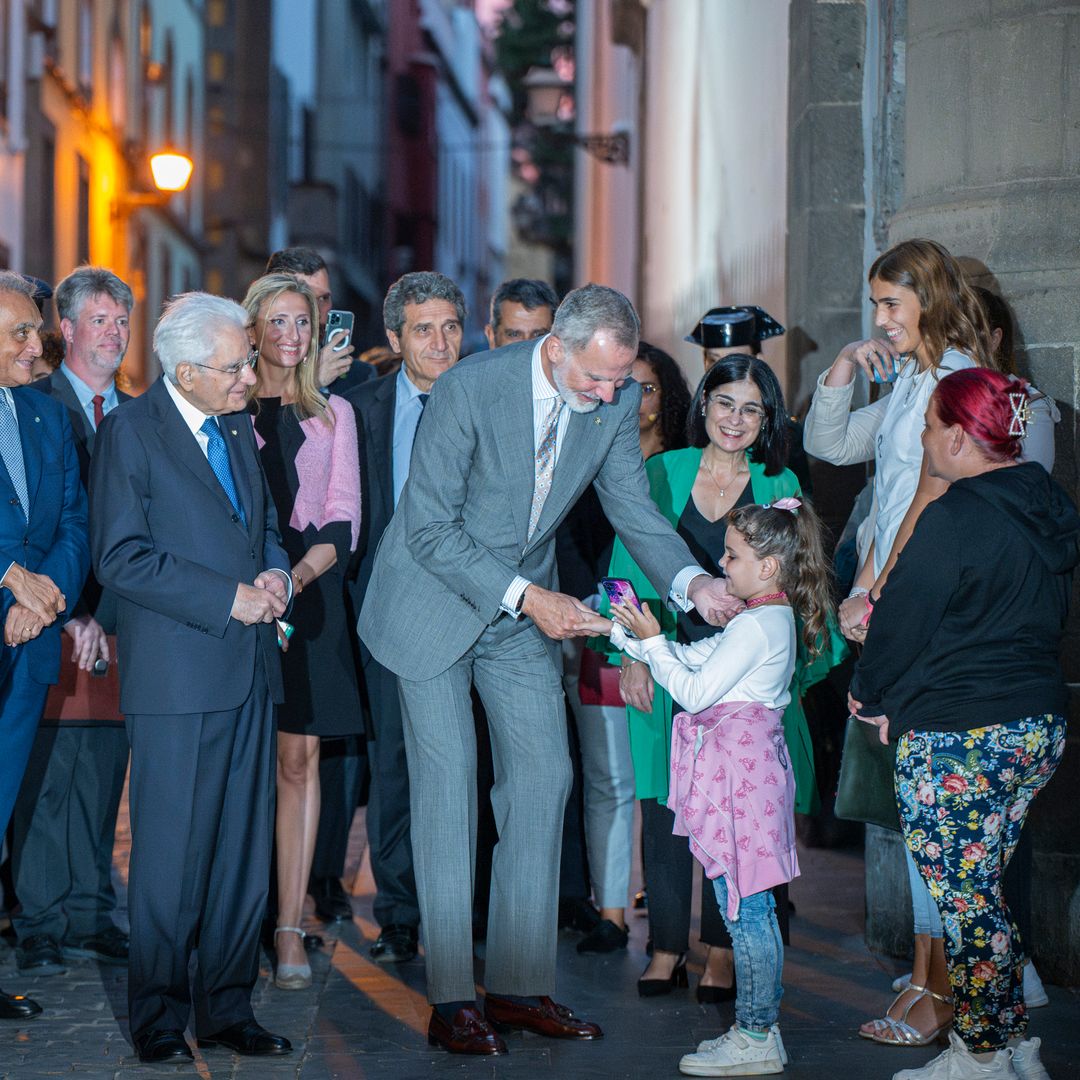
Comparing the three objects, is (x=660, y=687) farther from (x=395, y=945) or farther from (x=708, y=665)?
(x=395, y=945)

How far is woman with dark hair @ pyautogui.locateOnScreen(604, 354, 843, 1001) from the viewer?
5.66 metres

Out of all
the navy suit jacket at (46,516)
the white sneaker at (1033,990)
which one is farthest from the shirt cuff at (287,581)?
the white sneaker at (1033,990)

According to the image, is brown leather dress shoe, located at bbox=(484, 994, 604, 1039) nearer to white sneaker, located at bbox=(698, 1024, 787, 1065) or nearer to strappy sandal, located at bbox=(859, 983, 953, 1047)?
white sneaker, located at bbox=(698, 1024, 787, 1065)

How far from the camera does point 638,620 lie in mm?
4938

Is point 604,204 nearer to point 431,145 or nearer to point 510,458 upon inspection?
point 510,458

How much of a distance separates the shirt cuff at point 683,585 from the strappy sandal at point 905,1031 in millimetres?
1289

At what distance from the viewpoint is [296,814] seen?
5957 mm

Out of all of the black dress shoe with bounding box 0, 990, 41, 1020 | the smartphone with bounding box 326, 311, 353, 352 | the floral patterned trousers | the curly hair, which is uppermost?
the smartphone with bounding box 326, 311, 353, 352

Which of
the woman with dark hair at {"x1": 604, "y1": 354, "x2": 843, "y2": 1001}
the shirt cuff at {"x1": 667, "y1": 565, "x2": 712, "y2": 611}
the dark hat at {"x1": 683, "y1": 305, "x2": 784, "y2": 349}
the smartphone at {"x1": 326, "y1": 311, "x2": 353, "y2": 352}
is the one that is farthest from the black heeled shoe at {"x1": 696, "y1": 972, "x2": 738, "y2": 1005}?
the smartphone at {"x1": 326, "y1": 311, "x2": 353, "y2": 352}

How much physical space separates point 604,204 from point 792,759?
67.8 ft

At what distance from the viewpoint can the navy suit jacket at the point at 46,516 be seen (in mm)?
5457

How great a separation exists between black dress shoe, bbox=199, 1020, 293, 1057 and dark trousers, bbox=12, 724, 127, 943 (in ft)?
4.18

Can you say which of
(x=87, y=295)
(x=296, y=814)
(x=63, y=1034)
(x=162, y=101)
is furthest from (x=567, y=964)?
(x=162, y=101)

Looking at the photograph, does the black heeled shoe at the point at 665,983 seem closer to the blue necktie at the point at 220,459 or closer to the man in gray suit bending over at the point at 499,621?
the man in gray suit bending over at the point at 499,621
